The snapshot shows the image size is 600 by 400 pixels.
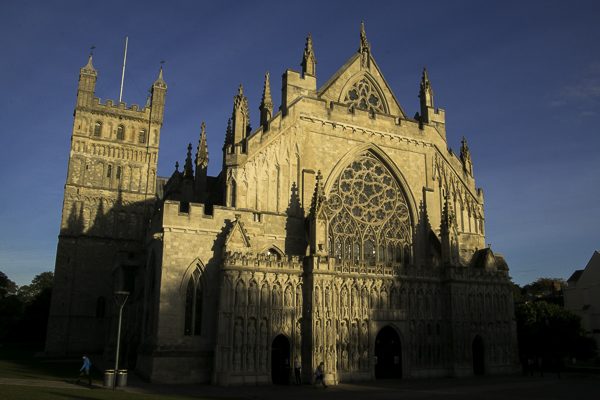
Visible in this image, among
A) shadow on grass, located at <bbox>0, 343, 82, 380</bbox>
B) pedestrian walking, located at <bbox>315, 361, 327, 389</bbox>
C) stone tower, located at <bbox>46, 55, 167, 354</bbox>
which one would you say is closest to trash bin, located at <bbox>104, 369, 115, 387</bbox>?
shadow on grass, located at <bbox>0, 343, 82, 380</bbox>

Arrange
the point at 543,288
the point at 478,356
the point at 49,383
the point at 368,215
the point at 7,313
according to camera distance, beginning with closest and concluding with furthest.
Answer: the point at 49,383 < the point at 478,356 < the point at 368,215 < the point at 7,313 < the point at 543,288

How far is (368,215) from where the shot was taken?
103 ft

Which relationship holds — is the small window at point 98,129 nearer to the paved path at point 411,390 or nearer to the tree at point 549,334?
the paved path at point 411,390

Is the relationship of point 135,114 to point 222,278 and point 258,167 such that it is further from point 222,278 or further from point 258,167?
point 222,278

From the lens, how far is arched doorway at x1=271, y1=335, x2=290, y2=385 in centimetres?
2511

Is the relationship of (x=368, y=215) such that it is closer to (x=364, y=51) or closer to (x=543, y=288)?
(x=364, y=51)

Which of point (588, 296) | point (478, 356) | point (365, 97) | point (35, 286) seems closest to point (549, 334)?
point (478, 356)

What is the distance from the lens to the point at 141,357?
1036 inches

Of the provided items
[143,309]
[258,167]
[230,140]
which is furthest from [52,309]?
[258,167]

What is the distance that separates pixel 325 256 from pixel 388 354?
712 cm

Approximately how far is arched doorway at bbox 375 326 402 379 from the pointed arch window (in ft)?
32.2

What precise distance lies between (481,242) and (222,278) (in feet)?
60.8

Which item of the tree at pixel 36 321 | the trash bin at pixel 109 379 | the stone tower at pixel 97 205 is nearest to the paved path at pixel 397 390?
the trash bin at pixel 109 379

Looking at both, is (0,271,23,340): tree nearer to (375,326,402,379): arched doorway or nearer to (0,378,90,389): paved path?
(0,378,90,389): paved path
